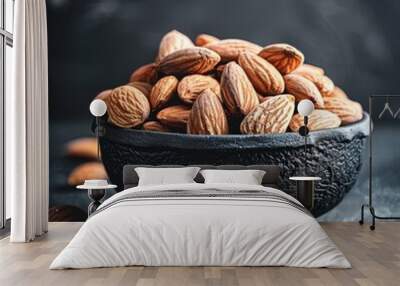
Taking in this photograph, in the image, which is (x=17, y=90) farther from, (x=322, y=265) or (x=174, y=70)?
(x=322, y=265)

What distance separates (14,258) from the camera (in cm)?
501

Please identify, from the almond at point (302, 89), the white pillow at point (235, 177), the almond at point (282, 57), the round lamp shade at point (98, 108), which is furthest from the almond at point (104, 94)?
the almond at point (302, 89)

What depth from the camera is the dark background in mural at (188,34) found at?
7.53m

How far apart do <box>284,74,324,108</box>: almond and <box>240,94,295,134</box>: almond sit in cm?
18

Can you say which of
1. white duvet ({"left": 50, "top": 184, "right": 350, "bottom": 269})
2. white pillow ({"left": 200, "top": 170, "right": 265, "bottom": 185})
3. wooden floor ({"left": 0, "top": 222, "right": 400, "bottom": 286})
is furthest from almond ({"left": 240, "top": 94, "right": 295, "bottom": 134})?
white duvet ({"left": 50, "top": 184, "right": 350, "bottom": 269})

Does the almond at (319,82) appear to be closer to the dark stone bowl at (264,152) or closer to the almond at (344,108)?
the almond at (344,108)

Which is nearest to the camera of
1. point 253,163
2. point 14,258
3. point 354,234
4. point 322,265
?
point 322,265

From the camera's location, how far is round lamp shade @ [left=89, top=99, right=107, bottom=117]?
23.1 feet

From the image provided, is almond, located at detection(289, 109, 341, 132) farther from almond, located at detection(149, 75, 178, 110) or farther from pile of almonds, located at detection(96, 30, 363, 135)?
almond, located at detection(149, 75, 178, 110)

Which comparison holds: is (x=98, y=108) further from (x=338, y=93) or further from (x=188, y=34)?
(x=338, y=93)

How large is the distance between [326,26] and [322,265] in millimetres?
3905

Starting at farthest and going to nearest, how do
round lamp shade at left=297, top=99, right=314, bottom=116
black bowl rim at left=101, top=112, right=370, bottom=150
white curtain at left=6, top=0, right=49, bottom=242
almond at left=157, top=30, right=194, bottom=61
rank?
almond at left=157, top=30, right=194, bottom=61 < black bowl rim at left=101, top=112, right=370, bottom=150 < round lamp shade at left=297, top=99, right=314, bottom=116 < white curtain at left=6, top=0, right=49, bottom=242

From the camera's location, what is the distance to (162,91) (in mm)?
7391

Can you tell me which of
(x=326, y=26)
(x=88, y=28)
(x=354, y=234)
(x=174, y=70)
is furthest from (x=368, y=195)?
(x=88, y=28)
